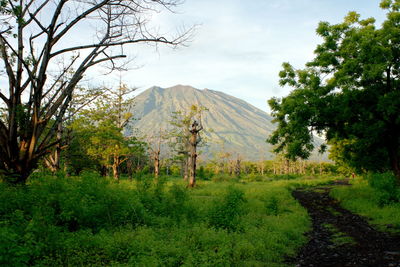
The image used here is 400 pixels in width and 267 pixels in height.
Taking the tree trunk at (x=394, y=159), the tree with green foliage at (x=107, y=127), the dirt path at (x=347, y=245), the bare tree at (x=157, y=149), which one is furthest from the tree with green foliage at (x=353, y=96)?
the bare tree at (x=157, y=149)

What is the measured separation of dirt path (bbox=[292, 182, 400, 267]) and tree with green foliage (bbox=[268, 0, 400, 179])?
5.02 m

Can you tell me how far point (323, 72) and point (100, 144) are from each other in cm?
2069

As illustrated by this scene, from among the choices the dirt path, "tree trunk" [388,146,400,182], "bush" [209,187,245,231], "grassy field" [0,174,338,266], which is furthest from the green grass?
"bush" [209,187,245,231]

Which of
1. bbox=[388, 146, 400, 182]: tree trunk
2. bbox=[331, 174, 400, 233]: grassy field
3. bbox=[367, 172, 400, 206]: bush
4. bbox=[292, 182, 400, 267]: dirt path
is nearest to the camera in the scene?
bbox=[292, 182, 400, 267]: dirt path

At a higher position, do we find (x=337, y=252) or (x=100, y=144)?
(x=100, y=144)

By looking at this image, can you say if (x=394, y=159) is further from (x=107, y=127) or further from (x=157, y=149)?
(x=157, y=149)

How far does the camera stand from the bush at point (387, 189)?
49.3 feet

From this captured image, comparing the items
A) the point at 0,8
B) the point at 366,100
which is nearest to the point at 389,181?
the point at 366,100

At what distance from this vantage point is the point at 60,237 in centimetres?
700

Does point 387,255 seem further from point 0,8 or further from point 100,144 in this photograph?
point 100,144

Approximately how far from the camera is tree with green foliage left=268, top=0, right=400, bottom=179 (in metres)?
15.6

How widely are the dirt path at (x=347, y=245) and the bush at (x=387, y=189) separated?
5.75 ft

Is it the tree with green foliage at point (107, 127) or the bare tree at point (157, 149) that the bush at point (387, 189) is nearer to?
the tree with green foliage at point (107, 127)

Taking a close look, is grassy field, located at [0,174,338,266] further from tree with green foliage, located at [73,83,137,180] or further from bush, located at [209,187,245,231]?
tree with green foliage, located at [73,83,137,180]
